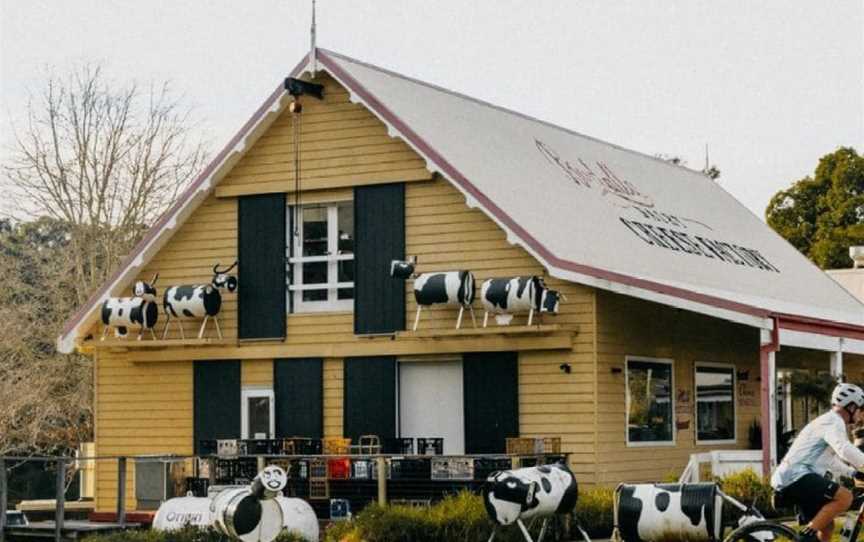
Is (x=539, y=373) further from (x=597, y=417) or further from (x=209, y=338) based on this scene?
(x=209, y=338)

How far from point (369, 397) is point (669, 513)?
11.0 metres

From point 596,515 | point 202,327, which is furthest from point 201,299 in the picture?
point 596,515

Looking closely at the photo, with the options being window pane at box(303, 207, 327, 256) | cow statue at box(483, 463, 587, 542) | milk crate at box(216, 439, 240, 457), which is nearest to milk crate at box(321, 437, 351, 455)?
milk crate at box(216, 439, 240, 457)

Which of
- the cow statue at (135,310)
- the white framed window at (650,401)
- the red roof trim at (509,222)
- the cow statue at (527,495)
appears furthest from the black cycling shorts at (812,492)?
the cow statue at (135,310)

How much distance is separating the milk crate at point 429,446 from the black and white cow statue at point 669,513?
858cm

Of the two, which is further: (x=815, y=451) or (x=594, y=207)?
(x=594, y=207)

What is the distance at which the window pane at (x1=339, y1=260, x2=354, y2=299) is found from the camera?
28.8 meters

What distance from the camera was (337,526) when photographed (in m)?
21.4

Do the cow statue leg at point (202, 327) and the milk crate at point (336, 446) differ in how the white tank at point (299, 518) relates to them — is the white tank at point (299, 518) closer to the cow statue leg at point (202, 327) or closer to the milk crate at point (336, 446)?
the milk crate at point (336, 446)

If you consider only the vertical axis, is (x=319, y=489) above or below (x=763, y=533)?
below

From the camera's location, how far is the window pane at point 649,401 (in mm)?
27609

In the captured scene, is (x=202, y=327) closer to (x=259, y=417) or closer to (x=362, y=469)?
(x=259, y=417)

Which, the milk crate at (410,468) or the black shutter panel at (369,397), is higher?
the black shutter panel at (369,397)

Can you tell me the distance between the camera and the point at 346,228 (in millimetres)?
28875
